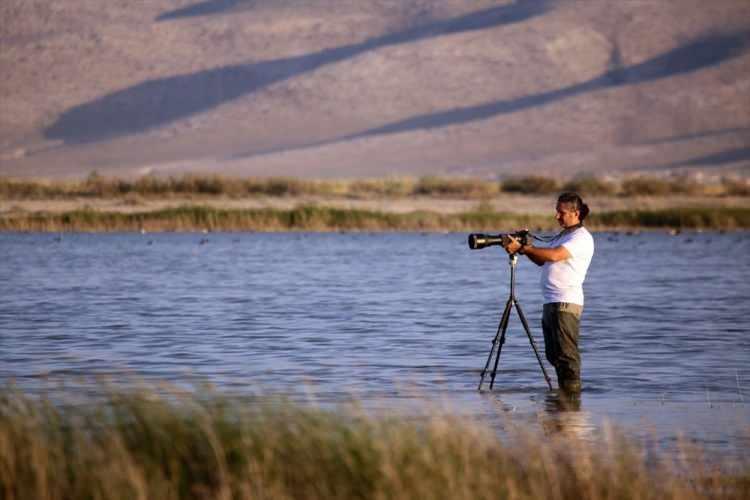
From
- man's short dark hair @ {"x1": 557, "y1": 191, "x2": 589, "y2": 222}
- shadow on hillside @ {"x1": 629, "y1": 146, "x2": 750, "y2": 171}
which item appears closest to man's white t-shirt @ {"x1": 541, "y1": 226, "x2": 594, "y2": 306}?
man's short dark hair @ {"x1": 557, "y1": 191, "x2": 589, "y2": 222}

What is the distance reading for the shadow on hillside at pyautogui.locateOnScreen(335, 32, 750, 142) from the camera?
134 meters

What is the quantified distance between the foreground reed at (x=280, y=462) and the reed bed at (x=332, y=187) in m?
49.6

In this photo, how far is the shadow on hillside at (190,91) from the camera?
141m

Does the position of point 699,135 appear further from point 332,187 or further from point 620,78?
point 332,187

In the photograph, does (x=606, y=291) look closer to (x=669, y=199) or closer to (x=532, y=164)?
(x=669, y=199)

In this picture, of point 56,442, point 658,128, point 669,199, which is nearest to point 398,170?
point 658,128

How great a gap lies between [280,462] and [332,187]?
188ft

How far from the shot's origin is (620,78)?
140625 mm

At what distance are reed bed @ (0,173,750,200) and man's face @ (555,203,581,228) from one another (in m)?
47.0

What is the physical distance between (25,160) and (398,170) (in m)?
31.4

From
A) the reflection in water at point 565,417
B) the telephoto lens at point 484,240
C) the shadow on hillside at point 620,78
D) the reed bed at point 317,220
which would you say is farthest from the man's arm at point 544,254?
the shadow on hillside at point 620,78

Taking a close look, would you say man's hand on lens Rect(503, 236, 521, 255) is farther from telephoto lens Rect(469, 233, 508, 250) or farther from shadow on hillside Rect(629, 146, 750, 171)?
shadow on hillside Rect(629, 146, 750, 171)

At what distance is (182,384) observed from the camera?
45.9 ft

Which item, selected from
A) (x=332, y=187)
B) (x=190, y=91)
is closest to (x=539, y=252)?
(x=332, y=187)
